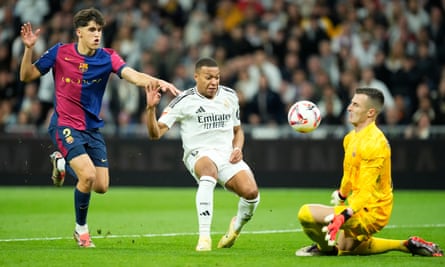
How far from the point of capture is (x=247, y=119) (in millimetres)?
21016

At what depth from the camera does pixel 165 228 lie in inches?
510

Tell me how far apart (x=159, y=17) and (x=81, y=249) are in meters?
14.2

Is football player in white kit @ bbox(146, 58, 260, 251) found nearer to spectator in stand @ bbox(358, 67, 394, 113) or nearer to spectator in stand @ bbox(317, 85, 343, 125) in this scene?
spectator in stand @ bbox(358, 67, 394, 113)

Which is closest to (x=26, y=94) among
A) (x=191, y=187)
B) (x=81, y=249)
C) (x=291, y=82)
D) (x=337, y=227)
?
(x=191, y=187)

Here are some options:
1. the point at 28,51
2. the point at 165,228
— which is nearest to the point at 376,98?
the point at 28,51

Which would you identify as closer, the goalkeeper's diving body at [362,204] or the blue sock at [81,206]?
the goalkeeper's diving body at [362,204]

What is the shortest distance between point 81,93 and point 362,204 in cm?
369

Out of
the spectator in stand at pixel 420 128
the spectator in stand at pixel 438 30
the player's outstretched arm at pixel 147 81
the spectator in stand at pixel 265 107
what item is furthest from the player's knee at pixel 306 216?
the spectator in stand at pixel 438 30

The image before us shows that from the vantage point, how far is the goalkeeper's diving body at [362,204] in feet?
29.7

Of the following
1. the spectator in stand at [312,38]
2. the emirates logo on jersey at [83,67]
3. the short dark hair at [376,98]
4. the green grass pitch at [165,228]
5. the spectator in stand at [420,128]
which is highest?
the spectator in stand at [312,38]

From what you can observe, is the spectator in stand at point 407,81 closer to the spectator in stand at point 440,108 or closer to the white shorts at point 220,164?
the spectator in stand at point 440,108

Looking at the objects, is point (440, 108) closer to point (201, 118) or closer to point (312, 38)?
point (312, 38)

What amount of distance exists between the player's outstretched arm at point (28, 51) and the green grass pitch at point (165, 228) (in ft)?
6.24

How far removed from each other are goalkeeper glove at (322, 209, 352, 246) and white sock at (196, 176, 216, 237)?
156cm
